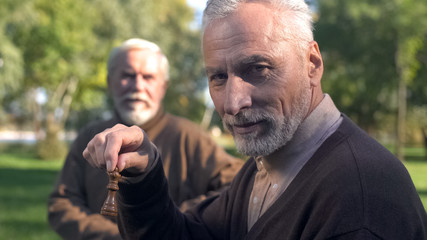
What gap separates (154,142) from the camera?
383 cm

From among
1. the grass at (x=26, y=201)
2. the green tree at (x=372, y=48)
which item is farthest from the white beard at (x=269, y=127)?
the green tree at (x=372, y=48)

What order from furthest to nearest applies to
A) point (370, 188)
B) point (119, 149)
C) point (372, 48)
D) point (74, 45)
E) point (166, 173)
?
point (372, 48) → point (74, 45) → point (166, 173) → point (119, 149) → point (370, 188)

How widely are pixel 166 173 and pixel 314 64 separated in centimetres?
199

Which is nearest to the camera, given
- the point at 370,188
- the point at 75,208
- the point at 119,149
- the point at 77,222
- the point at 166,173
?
the point at 370,188

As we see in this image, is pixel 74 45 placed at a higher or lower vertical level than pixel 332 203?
higher

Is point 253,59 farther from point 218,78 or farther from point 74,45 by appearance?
point 74,45

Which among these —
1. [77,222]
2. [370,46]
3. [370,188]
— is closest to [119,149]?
[370,188]

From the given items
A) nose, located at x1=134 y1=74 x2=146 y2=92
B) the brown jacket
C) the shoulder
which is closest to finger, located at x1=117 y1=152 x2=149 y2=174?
the shoulder

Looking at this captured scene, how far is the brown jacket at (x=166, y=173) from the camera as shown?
3.57 metres

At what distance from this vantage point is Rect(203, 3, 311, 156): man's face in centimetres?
179

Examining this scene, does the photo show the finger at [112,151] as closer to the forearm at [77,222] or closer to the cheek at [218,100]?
the cheek at [218,100]

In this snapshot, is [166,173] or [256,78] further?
[166,173]

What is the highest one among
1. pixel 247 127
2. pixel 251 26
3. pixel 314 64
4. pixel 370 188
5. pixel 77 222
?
pixel 251 26

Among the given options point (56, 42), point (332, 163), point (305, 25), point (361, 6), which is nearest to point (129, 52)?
point (305, 25)
